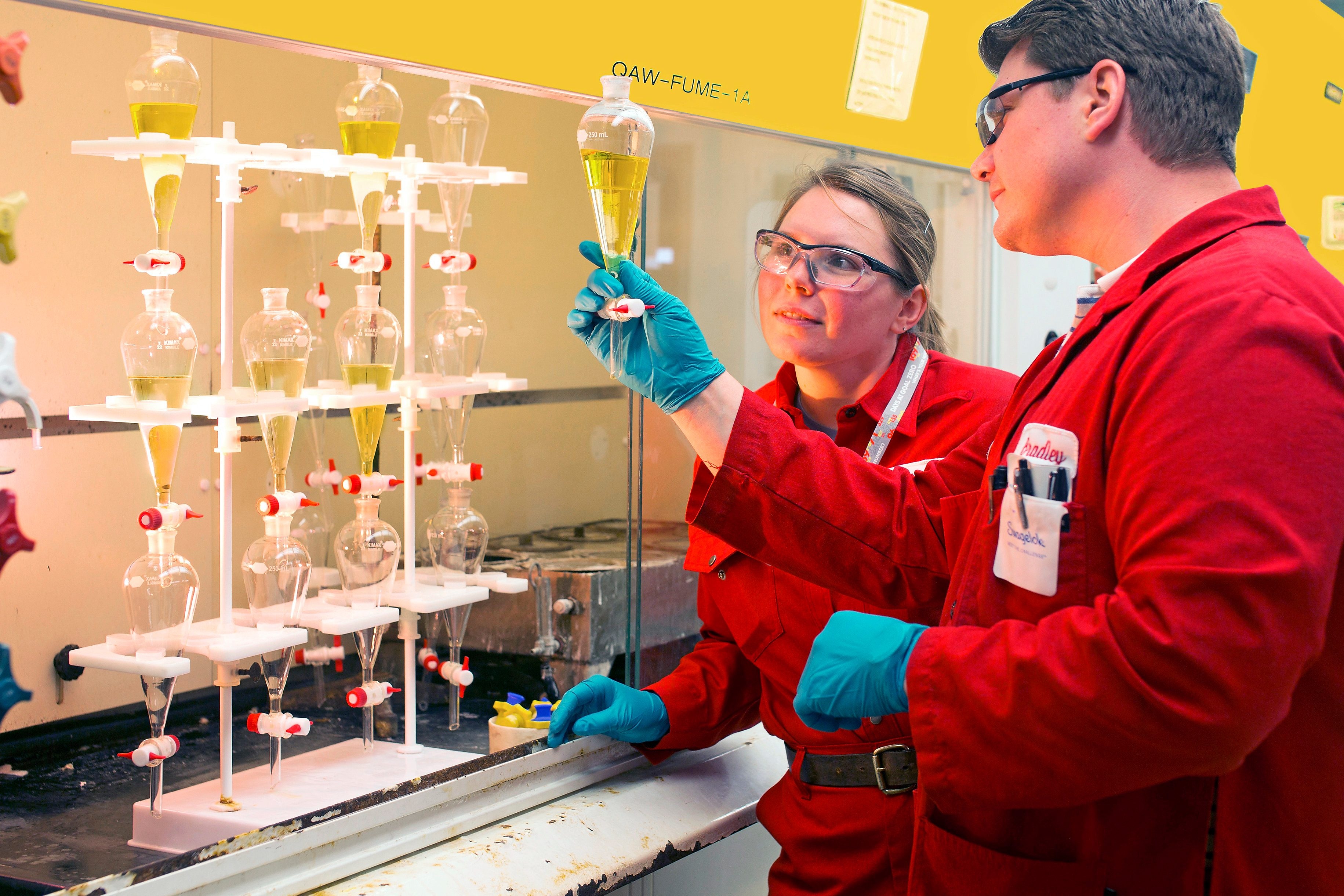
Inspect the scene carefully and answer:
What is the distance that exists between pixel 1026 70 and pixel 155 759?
1.44 meters

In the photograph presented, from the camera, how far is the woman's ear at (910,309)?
198 centimetres

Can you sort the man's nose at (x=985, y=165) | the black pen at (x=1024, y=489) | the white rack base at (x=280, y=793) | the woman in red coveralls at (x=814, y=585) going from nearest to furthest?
the black pen at (x=1024, y=489)
the man's nose at (x=985, y=165)
the white rack base at (x=280, y=793)
the woman in red coveralls at (x=814, y=585)

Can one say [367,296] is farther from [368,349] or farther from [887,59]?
[887,59]

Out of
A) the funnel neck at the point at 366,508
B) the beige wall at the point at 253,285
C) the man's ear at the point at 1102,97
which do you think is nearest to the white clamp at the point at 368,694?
the funnel neck at the point at 366,508

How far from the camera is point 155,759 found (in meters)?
1.53

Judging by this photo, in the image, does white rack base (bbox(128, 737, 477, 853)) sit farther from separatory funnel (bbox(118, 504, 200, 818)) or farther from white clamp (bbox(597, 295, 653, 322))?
white clamp (bbox(597, 295, 653, 322))

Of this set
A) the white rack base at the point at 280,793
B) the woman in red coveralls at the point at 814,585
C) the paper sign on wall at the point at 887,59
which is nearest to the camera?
the white rack base at the point at 280,793

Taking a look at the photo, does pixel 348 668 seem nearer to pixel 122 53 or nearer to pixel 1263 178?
pixel 122 53

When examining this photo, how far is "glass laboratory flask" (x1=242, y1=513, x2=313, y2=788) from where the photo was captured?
1.66m

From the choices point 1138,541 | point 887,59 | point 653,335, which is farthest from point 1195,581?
point 887,59

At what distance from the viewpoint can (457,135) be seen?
194cm

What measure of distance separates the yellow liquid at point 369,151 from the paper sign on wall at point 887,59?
4.30 ft

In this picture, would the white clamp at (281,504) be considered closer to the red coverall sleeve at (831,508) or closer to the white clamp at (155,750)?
the white clamp at (155,750)

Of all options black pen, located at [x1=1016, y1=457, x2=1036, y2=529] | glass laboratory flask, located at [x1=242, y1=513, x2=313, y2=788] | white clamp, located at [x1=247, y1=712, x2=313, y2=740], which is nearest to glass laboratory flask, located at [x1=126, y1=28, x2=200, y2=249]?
glass laboratory flask, located at [x1=242, y1=513, x2=313, y2=788]
